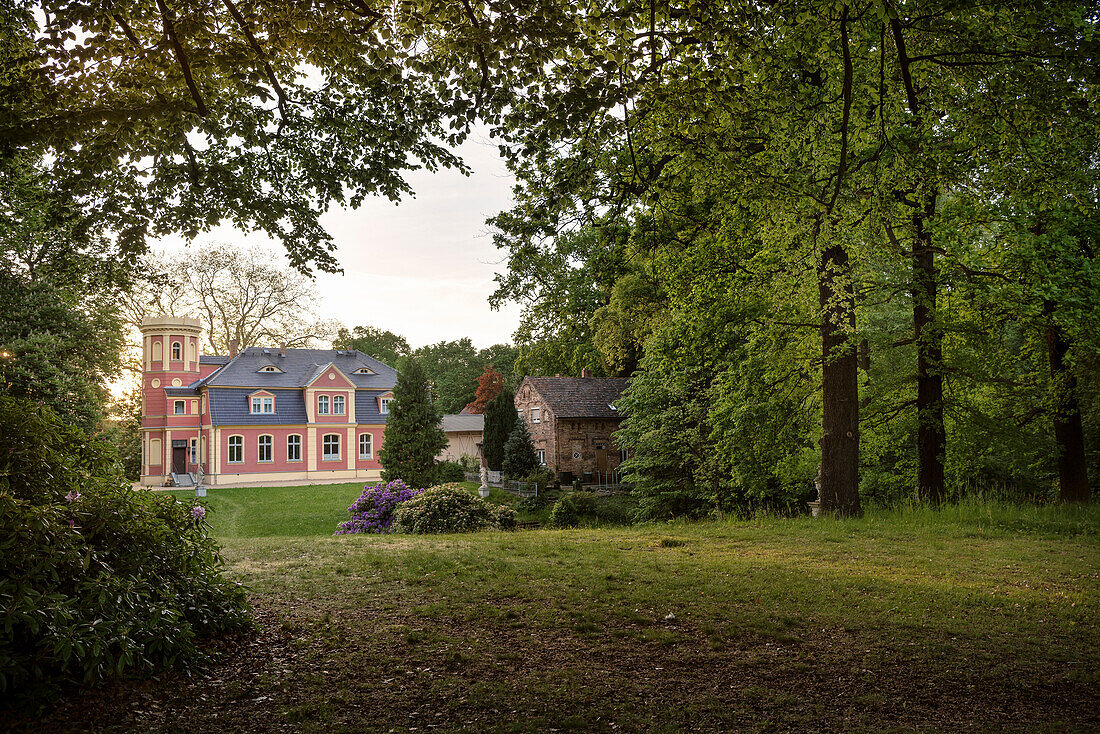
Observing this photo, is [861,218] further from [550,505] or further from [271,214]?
[550,505]

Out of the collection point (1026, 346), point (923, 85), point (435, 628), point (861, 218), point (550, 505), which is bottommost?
point (550, 505)

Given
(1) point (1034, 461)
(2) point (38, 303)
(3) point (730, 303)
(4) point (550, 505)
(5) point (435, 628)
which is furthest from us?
(4) point (550, 505)

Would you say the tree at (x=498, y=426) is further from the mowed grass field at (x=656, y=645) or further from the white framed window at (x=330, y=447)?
the mowed grass field at (x=656, y=645)

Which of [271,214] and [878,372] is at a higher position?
[271,214]

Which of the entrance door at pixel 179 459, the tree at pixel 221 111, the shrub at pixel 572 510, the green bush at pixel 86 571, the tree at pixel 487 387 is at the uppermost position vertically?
the tree at pixel 221 111

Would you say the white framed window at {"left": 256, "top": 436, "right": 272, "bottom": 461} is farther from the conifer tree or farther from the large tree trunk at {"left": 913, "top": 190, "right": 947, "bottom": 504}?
the large tree trunk at {"left": 913, "top": 190, "right": 947, "bottom": 504}

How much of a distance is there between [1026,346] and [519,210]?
1212 centimetres

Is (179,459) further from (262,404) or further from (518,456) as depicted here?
(518,456)

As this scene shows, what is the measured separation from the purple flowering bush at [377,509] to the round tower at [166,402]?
25074 mm

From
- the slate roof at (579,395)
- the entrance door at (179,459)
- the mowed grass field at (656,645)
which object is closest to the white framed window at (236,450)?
the entrance door at (179,459)

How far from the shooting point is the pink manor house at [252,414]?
36500 mm

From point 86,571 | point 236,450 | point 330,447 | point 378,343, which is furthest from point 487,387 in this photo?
point 86,571

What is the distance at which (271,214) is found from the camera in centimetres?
715

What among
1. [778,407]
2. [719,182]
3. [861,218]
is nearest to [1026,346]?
[778,407]
